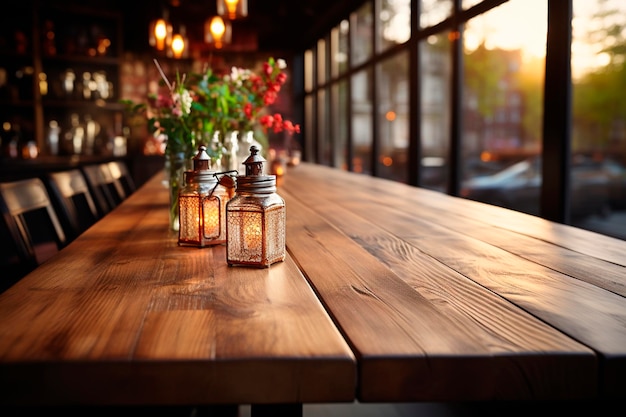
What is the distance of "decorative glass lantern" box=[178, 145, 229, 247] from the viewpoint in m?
1.51

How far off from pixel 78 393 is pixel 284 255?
67 centimetres

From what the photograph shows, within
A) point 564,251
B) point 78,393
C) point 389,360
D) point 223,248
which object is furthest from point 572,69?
point 78,393

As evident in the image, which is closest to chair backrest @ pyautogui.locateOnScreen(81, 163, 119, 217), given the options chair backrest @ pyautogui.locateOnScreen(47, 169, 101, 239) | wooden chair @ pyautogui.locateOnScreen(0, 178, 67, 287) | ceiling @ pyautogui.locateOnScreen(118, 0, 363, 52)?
chair backrest @ pyautogui.locateOnScreen(47, 169, 101, 239)

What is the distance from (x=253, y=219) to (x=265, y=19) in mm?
5979

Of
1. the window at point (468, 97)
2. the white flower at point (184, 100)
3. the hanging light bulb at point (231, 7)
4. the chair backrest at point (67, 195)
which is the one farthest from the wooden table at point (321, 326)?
the hanging light bulb at point (231, 7)

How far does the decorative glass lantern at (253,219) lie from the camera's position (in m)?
1.28

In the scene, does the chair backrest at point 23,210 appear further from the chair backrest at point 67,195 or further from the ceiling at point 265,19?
the ceiling at point 265,19

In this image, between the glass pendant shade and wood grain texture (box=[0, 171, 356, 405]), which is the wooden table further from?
the glass pendant shade

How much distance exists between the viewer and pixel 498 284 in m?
1.12

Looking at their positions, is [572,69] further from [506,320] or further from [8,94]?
[8,94]

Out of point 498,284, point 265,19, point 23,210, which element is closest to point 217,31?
point 265,19

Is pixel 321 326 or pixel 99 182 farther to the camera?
pixel 99 182

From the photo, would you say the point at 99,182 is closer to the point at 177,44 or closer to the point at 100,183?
the point at 100,183

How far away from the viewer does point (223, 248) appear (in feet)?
5.05
